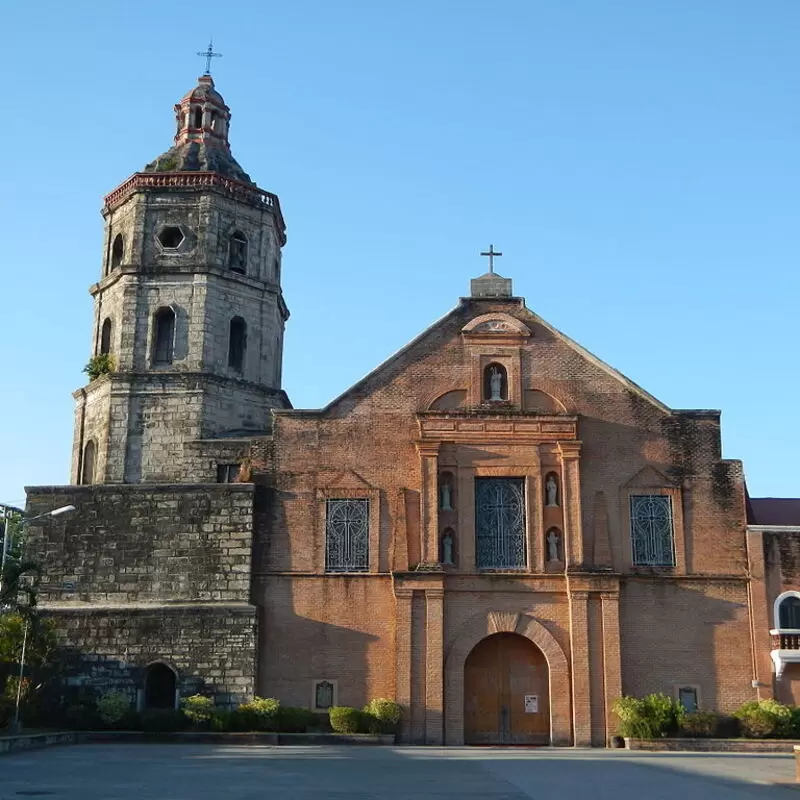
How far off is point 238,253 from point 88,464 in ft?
24.8

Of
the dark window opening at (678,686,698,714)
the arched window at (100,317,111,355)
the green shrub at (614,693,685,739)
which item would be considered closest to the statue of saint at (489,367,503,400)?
the green shrub at (614,693,685,739)

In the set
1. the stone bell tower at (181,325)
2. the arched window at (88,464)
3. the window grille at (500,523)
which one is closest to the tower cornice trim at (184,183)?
the stone bell tower at (181,325)

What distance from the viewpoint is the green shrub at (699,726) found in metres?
27.4

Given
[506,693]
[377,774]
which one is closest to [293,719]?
[506,693]

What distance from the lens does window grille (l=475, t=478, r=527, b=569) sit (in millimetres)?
29647

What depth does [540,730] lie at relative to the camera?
28.7 metres

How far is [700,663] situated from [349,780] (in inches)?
539

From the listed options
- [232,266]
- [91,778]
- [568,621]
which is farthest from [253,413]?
[91,778]

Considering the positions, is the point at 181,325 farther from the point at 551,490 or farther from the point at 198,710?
the point at 551,490

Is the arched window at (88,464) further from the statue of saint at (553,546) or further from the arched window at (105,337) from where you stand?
the statue of saint at (553,546)

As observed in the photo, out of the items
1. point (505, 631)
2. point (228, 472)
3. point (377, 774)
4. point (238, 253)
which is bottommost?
point (377, 774)

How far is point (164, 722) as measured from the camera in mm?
27000

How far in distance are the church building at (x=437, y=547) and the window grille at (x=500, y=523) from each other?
0.06 m

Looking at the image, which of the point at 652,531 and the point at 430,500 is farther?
the point at 652,531
